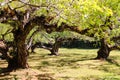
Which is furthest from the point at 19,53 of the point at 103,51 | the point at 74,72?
the point at 103,51

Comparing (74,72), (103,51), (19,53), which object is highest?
(19,53)

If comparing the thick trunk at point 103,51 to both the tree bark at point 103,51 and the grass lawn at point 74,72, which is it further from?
the grass lawn at point 74,72

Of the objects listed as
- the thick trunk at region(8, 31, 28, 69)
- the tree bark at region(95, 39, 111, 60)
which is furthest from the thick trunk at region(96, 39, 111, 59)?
the thick trunk at region(8, 31, 28, 69)

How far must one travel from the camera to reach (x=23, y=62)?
23.2m

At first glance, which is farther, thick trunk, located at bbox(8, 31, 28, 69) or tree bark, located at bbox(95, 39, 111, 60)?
tree bark, located at bbox(95, 39, 111, 60)

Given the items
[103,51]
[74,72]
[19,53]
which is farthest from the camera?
[103,51]

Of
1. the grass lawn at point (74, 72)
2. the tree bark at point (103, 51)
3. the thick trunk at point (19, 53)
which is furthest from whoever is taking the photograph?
the tree bark at point (103, 51)

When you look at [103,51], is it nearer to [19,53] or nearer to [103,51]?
[103,51]

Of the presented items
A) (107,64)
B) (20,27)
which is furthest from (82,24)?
(107,64)

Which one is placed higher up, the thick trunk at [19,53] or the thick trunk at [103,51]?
the thick trunk at [19,53]

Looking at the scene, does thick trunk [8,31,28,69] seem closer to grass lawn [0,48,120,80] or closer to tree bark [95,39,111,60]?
grass lawn [0,48,120,80]

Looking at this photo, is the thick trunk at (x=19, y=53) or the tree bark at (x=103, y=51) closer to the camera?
the thick trunk at (x=19, y=53)

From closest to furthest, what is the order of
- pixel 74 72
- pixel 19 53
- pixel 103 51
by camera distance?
pixel 19 53 < pixel 74 72 < pixel 103 51

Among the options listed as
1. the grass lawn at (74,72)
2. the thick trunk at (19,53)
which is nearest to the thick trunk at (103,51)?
the grass lawn at (74,72)
